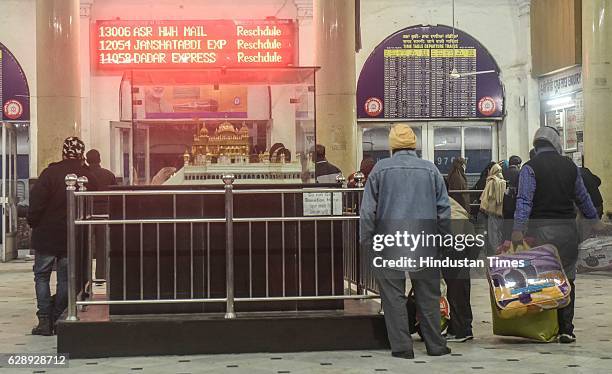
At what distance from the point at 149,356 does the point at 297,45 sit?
1017 centimetres

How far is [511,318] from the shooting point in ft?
23.4

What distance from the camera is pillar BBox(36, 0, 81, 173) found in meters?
12.8

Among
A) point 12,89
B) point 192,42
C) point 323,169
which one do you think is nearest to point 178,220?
point 323,169

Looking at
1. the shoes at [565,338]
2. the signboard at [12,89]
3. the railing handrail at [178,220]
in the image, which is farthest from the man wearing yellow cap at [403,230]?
the signboard at [12,89]

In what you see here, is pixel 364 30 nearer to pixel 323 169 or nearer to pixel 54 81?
pixel 54 81

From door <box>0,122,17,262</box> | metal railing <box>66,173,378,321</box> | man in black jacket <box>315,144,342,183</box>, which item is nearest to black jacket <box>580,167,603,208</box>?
man in black jacket <box>315,144,342,183</box>

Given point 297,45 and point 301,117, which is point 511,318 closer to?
point 301,117

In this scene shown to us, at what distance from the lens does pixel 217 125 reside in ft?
25.4

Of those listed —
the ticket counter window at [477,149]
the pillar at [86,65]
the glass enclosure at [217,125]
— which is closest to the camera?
the glass enclosure at [217,125]

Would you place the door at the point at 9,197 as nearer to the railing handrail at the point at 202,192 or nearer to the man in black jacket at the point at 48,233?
the man in black jacket at the point at 48,233

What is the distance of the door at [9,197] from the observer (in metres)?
14.9

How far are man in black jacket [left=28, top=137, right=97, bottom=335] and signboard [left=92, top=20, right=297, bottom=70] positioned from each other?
7.39 meters

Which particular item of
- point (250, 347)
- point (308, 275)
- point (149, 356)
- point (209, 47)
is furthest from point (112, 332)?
point (209, 47)

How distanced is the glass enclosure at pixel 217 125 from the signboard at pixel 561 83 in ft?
27.6
